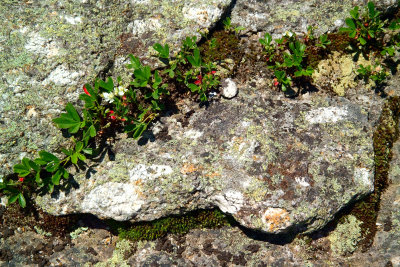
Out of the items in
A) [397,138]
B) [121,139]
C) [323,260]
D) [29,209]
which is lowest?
[323,260]

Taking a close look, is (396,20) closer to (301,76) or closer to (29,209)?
(301,76)

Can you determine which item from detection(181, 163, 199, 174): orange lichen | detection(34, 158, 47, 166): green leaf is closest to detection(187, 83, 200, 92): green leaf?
detection(181, 163, 199, 174): orange lichen

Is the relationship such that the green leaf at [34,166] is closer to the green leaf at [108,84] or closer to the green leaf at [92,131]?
the green leaf at [92,131]

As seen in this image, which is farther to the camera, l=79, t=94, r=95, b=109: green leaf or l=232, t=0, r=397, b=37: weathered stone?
l=232, t=0, r=397, b=37: weathered stone

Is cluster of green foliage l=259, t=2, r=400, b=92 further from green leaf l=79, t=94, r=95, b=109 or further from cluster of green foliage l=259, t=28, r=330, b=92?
green leaf l=79, t=94, r=95, b=109

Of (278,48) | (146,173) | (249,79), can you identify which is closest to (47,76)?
(146,173)

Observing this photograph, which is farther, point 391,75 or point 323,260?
point 391,75
